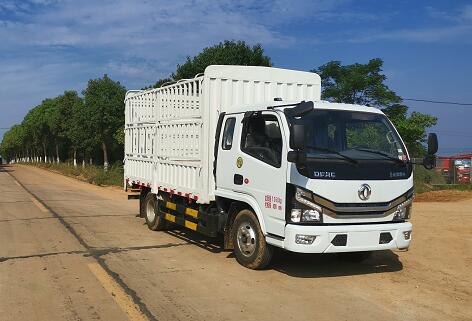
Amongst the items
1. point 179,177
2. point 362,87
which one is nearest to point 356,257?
point 179,177

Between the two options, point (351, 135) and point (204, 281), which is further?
point (351, 135)

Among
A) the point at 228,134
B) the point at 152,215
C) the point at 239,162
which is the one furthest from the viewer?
the point at 152,215

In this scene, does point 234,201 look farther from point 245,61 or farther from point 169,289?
point 245,61

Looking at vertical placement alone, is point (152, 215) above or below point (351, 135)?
below

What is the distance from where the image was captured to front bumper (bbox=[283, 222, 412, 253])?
6371 millimetres

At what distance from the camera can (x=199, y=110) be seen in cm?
844

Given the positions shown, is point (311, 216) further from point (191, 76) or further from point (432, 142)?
point (191, 76)

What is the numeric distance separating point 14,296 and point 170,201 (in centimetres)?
431

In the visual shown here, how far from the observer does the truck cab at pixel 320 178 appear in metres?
6.40

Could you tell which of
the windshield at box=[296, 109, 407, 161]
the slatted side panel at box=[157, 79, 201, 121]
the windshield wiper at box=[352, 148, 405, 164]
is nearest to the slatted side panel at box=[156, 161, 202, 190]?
the slatted side panel at box=[157, 79, 201, 121]

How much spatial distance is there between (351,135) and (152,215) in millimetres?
5431

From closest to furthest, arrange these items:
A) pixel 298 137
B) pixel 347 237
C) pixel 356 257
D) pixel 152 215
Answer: pixel 298 137 → pixel 347 237 → pixel 356 257 → pixel 152 215

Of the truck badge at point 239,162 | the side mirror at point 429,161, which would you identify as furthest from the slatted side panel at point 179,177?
the side mirror at point 429,161

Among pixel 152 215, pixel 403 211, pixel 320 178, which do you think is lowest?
pixel 152 215
